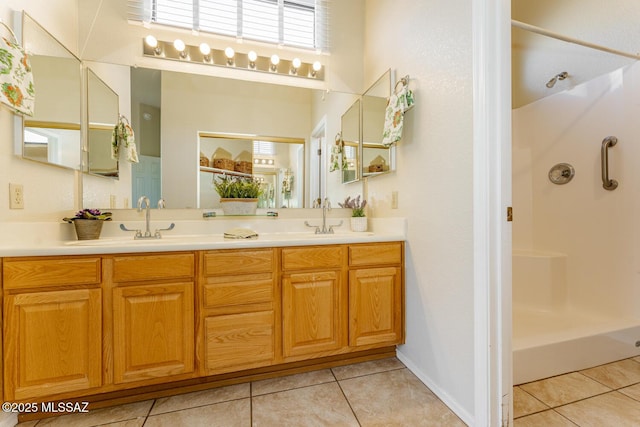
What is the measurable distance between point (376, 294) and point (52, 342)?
161 cm

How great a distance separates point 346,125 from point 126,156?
163cm

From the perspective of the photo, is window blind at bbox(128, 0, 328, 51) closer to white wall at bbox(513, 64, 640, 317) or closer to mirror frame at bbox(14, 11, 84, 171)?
mirror frame at bbox(14, 11, 84, 171)

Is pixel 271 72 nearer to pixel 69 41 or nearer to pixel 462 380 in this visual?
pixel 69 41

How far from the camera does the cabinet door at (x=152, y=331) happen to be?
1246 mm

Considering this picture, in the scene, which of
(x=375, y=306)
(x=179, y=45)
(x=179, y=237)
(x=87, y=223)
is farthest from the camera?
(x=179, y=45)

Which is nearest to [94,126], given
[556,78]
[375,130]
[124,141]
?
[124,141]

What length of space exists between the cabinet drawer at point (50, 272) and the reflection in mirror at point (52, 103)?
1.88ft

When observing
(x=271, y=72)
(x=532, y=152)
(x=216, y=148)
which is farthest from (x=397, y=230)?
(x=532, y=152)

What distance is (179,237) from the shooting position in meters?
1.73

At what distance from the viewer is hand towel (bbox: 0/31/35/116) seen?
1159mm

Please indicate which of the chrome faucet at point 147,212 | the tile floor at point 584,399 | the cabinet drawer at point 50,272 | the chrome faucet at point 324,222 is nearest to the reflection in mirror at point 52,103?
the chrome faucet at point 147,212

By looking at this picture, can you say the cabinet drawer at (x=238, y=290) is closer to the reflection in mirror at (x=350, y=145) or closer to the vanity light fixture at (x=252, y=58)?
the reflection in mirror at (x=350, y=145)

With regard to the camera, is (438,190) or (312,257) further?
(312,257)

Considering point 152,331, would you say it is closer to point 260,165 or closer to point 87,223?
point 87,223
